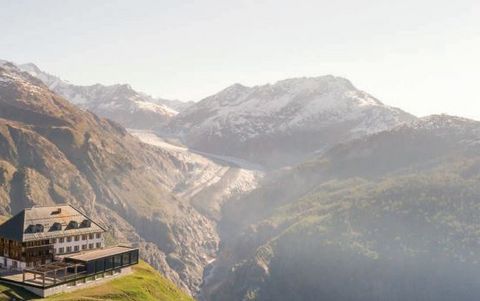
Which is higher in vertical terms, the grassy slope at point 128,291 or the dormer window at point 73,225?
the dormer window at point 73,225

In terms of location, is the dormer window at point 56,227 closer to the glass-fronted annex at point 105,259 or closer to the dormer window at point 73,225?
the dormer window at point 73,225

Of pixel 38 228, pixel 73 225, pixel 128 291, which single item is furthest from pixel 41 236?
pixel 128 291

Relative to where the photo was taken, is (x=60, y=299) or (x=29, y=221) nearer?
(x=60, y=299)

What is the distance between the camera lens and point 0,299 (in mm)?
85812

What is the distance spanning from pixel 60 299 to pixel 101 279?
16.3 meters

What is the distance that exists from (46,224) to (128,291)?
75.0 feet

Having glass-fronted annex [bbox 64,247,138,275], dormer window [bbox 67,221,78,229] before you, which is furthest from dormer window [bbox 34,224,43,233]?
glass-fronted annex [bbox 64,247,138,275]

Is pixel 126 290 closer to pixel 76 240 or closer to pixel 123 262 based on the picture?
pixel 123 262

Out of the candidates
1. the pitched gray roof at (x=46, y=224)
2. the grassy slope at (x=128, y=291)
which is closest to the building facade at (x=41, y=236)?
the pitched gray roof at (x=46, y=224)

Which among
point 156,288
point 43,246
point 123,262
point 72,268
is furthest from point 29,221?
point 156,288

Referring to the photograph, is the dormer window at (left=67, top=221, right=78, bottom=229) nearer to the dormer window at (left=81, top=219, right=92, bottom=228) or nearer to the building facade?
the building facade

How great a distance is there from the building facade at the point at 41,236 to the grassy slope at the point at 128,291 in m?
11.8

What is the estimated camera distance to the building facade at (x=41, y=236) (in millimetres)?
102688

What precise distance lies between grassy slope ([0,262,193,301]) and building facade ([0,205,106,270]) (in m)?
11.8
